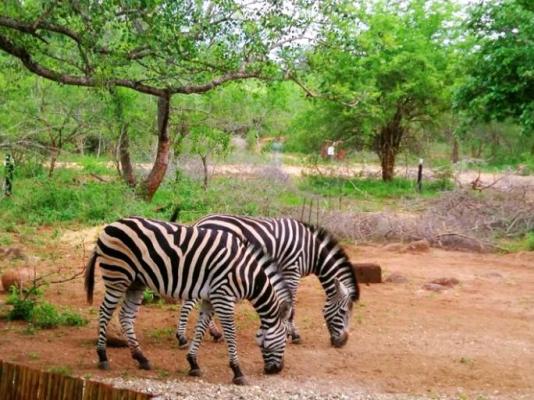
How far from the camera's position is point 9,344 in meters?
6.94

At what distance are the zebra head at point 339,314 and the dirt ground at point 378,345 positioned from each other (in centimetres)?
13

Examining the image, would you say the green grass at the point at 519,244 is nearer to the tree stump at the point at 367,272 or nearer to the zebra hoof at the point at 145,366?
the tree stump at the point at 367,272

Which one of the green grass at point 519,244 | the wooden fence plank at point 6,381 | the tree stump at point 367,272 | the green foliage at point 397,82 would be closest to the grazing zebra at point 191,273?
the wooden fence plank at point 6,381

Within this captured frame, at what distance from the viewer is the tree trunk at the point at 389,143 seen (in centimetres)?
2575

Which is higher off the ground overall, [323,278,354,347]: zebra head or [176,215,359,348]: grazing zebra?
[176,215,359,348]: grazing zebra

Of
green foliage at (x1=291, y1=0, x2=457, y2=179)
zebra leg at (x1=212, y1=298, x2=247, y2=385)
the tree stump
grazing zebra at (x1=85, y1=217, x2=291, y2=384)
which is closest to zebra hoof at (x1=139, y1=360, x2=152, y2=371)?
grazing zebra at (x1=85, y1=217, x2=291, y2=384)

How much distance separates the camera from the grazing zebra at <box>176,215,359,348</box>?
25.2 ft

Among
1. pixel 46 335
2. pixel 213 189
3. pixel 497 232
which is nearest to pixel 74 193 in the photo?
pixel 213 189

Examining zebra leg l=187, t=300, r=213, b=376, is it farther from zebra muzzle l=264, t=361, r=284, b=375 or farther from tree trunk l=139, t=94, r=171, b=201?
tree trunk l=139, t=94, r=171, b=201

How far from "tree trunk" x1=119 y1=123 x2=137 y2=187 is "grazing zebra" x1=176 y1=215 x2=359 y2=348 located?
10.5 metres

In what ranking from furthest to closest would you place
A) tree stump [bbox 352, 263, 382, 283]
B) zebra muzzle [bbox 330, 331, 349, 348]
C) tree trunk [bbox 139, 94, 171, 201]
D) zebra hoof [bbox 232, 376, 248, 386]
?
tree trunk [bbox 139, 94, 171, 201]
tree stump [bbox 352, 263, 382, 283]
zebra muzzle [bbox 330, 331, 349, 348]
zebra hoof [bbox 232, 376, 248, 386]

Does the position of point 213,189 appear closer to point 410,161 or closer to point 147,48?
point 147,48

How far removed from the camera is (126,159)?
18.5 m

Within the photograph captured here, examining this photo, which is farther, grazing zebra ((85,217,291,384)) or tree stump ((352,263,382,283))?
tree stump ((352,263,382,283))
